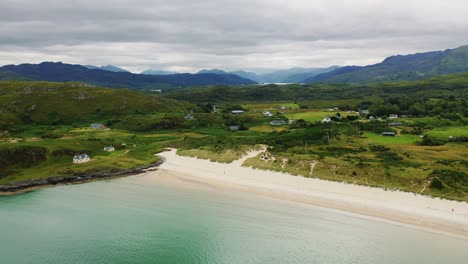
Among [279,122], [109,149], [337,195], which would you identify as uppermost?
[279,122]

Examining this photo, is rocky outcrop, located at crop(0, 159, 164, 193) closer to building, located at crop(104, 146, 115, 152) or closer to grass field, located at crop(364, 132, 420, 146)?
building, located at crop(104, 146, 115, 152)

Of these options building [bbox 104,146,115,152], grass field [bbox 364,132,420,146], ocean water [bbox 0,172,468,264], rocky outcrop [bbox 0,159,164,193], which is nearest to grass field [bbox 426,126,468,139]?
grass field [bbox 364,132,420,146]

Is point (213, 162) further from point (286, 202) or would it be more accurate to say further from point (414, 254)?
point (414, 254)

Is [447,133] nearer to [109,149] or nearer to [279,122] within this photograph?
[279,122]

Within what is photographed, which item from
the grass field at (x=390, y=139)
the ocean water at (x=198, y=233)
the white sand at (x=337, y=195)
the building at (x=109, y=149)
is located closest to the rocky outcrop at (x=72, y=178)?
the white sand at (x=337, y=195)

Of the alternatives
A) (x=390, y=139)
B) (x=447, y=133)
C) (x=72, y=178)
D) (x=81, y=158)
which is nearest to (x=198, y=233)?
(x=72, y=178)
